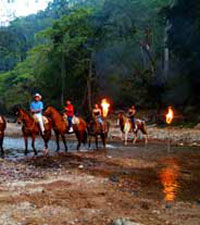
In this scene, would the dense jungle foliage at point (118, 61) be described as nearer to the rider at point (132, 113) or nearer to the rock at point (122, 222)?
the rider at point (132, 113)

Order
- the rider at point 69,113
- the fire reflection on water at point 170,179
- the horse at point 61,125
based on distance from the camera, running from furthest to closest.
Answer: the rider at point 69,113, the horse at point 61,125, the fire reflection on water at point 170,179

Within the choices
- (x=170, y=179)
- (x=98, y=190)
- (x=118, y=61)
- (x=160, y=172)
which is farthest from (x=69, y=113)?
(x=118, y=61)

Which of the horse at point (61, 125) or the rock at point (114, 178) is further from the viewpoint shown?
the horse at point (61, 125)

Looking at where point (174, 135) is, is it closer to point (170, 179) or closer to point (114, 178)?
point (170, 179)

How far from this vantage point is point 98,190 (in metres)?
9.14

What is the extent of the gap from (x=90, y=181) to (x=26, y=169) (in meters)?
2.85

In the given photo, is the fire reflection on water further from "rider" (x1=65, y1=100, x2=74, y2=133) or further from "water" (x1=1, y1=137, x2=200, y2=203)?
"rider" (x1=65, y1=100, x2=74, y2=133)

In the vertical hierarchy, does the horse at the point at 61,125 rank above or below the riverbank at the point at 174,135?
above

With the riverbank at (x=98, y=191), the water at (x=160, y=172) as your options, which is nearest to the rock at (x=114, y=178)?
the riverbank at (x=98, y=191)

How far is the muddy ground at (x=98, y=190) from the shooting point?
275 inches

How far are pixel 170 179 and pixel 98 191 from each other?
2.76 metres

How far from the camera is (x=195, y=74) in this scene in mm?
31547

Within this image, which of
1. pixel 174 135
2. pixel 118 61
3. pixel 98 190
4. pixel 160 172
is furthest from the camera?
pixel 118 61

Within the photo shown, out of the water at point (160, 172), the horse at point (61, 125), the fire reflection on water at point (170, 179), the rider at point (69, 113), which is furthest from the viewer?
the rider at point (69, 113)
